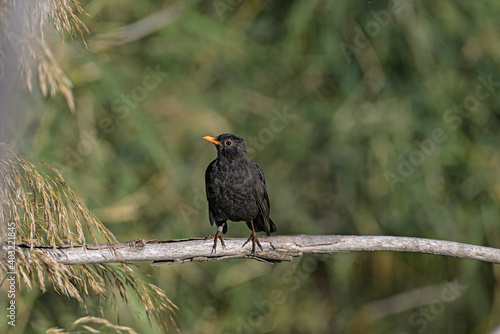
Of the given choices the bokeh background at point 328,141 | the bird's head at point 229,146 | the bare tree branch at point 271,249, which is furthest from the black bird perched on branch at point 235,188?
the bokeh background at point 328,141

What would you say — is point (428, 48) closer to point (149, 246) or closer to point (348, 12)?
point (348, 12)

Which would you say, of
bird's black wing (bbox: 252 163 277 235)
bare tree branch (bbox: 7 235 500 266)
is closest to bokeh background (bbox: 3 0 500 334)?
bird's black wing (bbox: 252 163 277 235)

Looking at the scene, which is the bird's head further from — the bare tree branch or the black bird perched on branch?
the bare tree branch

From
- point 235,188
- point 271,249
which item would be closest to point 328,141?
point 235,188

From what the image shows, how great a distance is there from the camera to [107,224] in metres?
6.18

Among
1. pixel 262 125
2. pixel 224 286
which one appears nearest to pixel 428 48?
pixel 262 125

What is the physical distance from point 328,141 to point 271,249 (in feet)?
13.5

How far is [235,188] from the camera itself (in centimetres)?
421

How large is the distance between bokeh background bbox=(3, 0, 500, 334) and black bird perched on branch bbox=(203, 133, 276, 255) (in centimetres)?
224

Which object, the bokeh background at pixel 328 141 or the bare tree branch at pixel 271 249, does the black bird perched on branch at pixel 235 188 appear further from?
the bokeh background at pixel 328 141

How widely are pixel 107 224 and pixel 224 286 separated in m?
1.61

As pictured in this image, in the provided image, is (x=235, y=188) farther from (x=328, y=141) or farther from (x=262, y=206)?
(x=328, y=141)

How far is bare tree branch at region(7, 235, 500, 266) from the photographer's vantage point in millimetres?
2703

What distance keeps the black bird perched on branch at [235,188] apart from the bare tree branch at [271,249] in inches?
37.1
